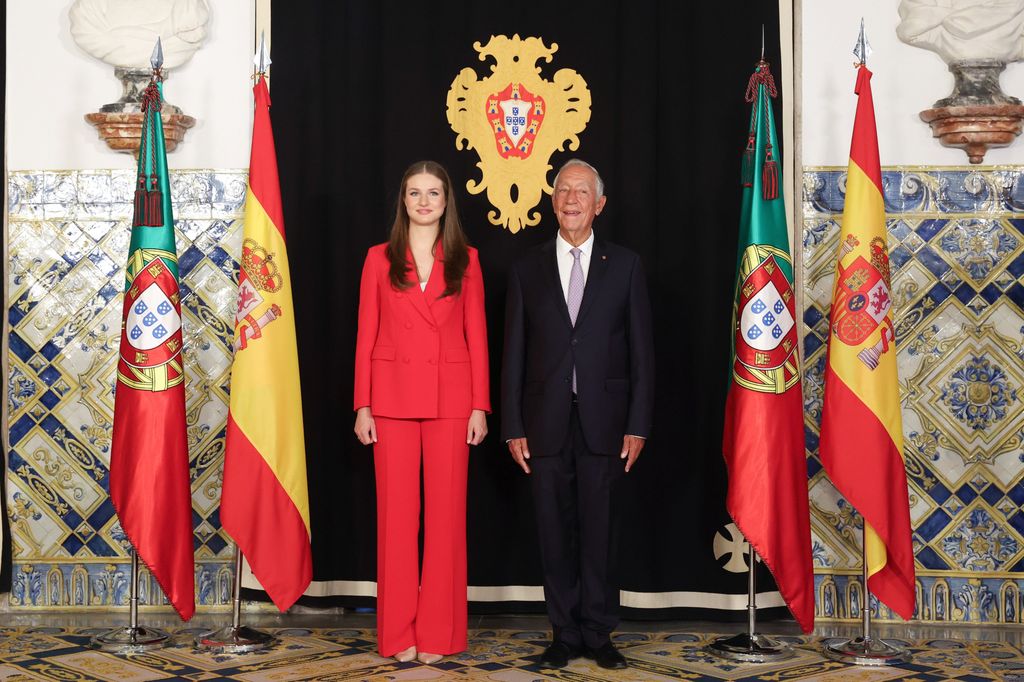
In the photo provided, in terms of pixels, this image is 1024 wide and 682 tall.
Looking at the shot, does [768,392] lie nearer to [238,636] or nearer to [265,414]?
[265,414]

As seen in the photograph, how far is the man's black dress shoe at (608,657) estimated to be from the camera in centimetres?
373

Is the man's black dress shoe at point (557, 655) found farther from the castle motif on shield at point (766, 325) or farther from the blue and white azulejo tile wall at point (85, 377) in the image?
the blue and white azulejo tile wall at point (85, 377)

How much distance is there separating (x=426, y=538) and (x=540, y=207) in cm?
148

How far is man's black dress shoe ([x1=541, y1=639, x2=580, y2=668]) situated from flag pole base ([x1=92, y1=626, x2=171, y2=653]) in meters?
1.44

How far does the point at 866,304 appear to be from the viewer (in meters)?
3.96

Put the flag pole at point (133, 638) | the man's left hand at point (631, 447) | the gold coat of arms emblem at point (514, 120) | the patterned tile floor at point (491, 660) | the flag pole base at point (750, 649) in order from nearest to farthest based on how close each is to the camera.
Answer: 1. the patterned tile floor at point (491, 660)
2. the man's left hand at point (631, 447)
3. the flag pole base at point (750, 649)
4. the flag pole at point (133, 638)
5. the gold coat of arms emblem at point (514, 120)

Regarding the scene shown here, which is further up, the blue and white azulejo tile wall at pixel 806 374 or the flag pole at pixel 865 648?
the blue and white azulejo tile wall at pixel 806 374

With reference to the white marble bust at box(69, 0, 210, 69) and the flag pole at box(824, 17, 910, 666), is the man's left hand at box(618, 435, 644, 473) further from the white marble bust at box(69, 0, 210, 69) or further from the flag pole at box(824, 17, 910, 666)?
the white marble bust at box(69, 0, 210, 69)

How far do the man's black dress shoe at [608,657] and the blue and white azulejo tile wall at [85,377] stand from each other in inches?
66.8

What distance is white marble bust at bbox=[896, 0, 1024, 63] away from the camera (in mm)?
4434

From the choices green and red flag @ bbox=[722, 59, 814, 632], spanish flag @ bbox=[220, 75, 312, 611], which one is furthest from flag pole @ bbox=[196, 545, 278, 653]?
green and red flag @ bbox=[722, 59, 814, 632]

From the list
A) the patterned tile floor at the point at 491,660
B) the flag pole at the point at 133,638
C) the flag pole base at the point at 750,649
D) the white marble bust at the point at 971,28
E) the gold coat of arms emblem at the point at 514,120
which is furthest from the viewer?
the gold coat of arms emblem at the point at 514,120

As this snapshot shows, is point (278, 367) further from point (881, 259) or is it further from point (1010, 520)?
point (1010, 520)

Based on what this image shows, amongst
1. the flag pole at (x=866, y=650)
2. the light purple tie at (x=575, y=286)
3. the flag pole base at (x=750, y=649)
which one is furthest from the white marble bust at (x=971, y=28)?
the flag pole base at (x=750, y=649)
